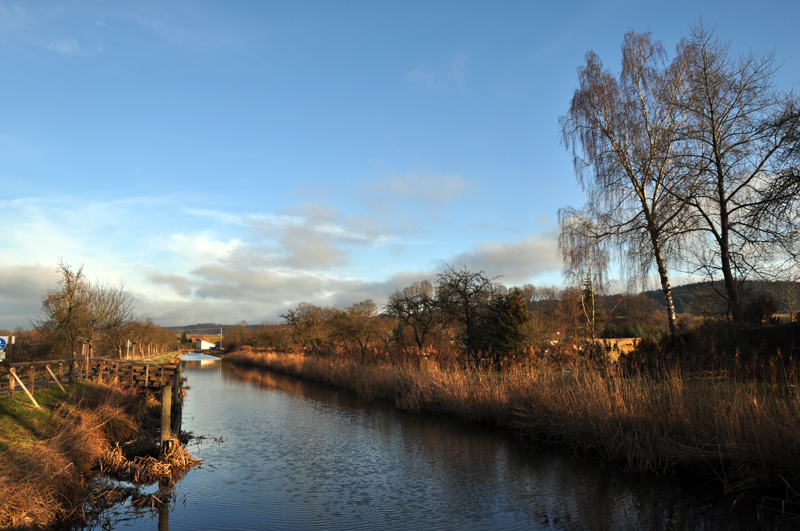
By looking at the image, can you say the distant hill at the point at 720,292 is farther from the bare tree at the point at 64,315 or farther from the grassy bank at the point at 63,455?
the bare tree at the point at 64,315

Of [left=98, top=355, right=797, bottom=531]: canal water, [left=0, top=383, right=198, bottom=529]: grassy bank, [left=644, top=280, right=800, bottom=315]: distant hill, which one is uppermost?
[left=644, top=280, right=800, bottom=315]: distant hill

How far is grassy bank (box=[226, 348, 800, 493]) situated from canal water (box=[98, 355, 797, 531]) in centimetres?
53

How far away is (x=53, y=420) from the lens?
37.4ft

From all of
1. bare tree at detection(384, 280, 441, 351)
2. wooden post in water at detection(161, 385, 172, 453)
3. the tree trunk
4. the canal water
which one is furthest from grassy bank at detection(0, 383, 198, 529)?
the tree trunk

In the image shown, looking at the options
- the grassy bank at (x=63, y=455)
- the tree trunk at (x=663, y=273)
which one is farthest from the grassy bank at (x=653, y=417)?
the grassy bank at (x=63, y=455)

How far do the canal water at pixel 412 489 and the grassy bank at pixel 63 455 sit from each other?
0.73 metres

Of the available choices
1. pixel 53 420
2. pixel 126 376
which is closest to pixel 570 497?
pixel 53 420

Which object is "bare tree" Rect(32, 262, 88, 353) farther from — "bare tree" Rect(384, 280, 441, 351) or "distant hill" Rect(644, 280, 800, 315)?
"distant hill" Rect(644, 280, 800, 315)

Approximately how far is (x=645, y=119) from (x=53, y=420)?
19699 millimetres

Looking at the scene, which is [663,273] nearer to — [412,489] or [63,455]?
[412,489]

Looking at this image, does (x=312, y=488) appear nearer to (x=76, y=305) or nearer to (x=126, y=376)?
(x=126, y=376)

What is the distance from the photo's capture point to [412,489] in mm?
8789

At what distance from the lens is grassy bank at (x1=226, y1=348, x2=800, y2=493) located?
287 inches

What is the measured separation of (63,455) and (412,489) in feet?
20.5
